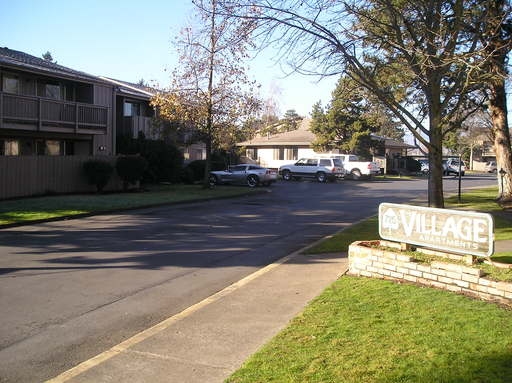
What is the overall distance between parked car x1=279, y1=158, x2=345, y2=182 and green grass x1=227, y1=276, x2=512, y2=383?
32963 millimetres

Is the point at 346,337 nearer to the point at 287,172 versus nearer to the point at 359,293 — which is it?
the point at 359,293

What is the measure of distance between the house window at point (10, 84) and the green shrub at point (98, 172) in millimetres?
5518

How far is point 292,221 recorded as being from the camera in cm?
1627

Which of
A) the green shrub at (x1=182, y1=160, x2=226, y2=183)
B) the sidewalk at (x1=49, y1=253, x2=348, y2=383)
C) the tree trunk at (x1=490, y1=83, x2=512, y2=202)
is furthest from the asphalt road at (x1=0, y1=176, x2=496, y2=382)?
the green shrub at (x1=182, y1=160, x2=226, y2=183)

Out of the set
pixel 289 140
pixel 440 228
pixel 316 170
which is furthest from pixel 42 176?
pixel 289 140

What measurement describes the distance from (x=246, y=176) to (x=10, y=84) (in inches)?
536

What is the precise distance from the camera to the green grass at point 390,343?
14.3 feet

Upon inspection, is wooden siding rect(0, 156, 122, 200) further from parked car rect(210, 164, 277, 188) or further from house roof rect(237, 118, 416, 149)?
house roof rect(237, 118, 416, 149)

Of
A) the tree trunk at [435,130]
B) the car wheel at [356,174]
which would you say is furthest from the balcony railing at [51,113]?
the car wheel at [356,174]

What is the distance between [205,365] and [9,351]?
76.7 inches

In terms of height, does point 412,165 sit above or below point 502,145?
below

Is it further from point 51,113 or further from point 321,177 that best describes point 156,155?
point 321,177

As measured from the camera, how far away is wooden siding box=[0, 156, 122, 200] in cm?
1983

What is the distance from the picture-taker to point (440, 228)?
301 inches
